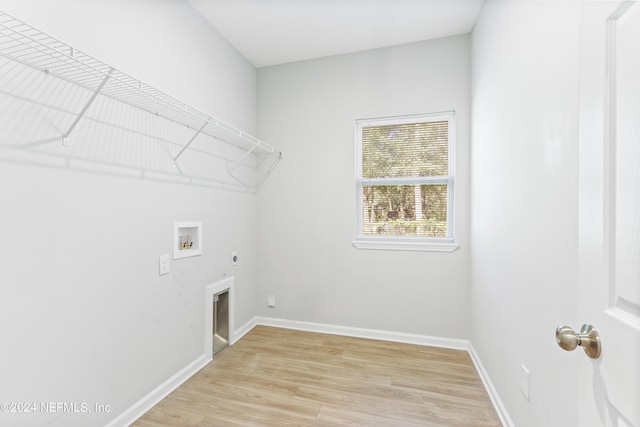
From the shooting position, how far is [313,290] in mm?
2832

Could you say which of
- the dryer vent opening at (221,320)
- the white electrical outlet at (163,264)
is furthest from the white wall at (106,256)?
the dryer vent opening at (221,320)

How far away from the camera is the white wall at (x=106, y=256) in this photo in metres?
1.15

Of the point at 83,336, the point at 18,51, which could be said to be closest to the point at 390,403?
the point at 83,336

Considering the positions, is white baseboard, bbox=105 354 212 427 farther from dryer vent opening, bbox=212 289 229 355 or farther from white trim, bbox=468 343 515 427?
white trim, bbox=468 343 515 427

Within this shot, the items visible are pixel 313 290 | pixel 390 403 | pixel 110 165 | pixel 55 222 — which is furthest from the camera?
pixel 313 290

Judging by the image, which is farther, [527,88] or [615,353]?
[527,88]

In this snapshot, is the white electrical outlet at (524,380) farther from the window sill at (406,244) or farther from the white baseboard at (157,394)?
the white baseboard at (157,394)

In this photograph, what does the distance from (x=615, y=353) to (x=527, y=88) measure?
4.05 feet

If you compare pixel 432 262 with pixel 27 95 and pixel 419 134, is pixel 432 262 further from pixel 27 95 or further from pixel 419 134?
pixel 27 95

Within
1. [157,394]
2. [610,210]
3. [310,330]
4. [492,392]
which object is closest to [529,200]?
[610,210]

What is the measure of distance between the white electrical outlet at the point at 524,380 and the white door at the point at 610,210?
814 mm

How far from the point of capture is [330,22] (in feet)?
7.47

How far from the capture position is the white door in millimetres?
504

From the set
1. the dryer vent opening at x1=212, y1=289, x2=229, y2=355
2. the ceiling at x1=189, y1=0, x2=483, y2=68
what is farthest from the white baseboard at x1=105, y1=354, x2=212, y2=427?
the ceiling at x1=189, y1=0, x2=483, y2=68
